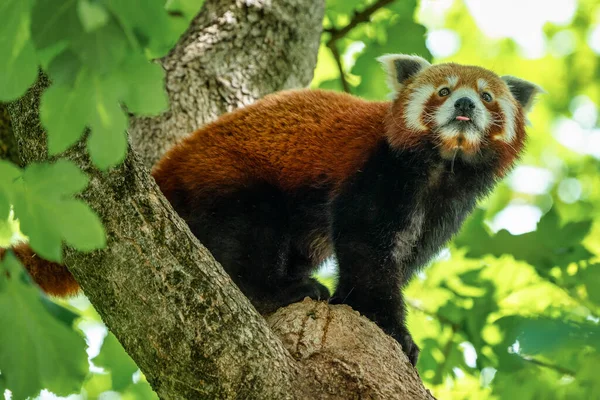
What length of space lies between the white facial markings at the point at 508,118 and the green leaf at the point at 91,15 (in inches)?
127

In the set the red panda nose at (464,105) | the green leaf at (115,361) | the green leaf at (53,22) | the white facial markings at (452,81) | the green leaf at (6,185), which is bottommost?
the green leaf at (115,361)

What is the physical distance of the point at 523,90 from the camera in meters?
4.63

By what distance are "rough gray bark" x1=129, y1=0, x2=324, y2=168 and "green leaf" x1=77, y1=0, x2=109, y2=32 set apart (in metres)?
3.11

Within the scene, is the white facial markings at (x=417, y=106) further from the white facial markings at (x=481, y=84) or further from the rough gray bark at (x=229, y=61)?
the rough gray bark at (x=229, y=61)

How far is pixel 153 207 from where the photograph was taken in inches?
100

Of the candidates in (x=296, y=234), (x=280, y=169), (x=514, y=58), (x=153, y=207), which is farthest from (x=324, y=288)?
(x=514, y=58)

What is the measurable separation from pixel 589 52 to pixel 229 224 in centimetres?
697

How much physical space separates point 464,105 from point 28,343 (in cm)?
301

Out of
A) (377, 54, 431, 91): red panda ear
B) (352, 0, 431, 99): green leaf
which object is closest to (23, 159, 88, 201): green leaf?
(377, 54, 431, 91): red panda ear

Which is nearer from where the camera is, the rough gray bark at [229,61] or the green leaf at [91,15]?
the green leaf at [91,15]

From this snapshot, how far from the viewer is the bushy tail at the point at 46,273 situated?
3.66 meters

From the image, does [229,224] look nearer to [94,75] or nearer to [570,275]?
[570,275]

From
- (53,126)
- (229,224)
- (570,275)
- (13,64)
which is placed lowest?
(570,275)

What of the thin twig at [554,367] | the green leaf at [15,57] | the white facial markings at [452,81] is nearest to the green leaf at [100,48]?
the green leaf at [15,57]
